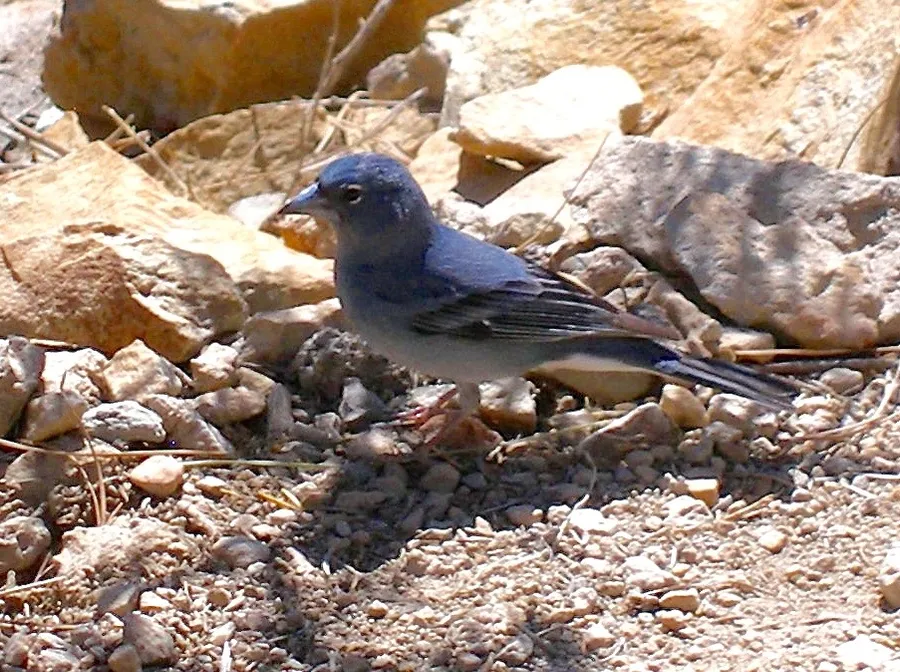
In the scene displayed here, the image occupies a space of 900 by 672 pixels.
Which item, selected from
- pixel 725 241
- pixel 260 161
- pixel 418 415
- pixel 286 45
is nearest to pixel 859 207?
pixel 725 241

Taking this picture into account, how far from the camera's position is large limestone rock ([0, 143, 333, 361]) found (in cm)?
521

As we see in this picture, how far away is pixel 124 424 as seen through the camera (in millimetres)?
4730

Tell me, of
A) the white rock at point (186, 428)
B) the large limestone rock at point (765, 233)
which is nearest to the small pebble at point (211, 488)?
the white rock at point (186, 428)

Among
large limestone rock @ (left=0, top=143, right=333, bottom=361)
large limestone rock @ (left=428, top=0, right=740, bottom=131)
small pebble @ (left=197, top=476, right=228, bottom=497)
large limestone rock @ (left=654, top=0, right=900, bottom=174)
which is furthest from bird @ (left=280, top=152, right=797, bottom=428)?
large limestone rock @ (left=428, top=0, right=740, bottom=131)

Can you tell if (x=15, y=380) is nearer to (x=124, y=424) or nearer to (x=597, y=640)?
(x=124, y=424)

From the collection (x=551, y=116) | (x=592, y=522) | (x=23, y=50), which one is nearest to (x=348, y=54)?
(x=551, y=116)

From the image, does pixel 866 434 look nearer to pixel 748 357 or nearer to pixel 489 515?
pixel 748 357

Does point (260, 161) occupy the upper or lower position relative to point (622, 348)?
lower

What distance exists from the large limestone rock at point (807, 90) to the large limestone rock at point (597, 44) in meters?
0.27

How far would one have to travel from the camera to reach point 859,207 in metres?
5.34

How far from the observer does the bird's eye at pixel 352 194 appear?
502cm

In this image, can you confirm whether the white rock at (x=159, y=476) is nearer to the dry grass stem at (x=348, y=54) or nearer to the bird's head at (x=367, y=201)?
the bird's head at (x=367, y=201)

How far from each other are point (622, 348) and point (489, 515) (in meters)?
0.69

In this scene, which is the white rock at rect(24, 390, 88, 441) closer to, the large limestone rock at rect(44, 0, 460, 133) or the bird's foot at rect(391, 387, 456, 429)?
the bird's foot at rect(391, 387, 456, 429)
